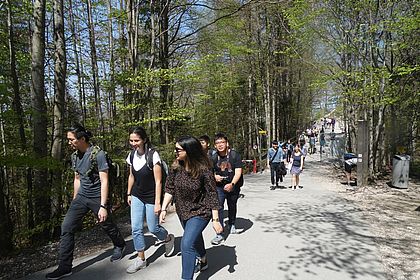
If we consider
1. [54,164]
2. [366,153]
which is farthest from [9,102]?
[366,153]

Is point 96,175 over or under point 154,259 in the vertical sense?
over

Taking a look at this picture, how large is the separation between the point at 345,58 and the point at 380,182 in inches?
234

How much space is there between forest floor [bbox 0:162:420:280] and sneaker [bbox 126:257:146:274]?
1155mm

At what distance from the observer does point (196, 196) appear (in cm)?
339

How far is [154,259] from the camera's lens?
14.4ft

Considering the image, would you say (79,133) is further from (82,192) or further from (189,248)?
(189,248)

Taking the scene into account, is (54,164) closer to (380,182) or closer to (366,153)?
(366,153)

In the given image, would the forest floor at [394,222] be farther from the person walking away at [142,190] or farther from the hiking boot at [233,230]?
the person walking away at [142,190]

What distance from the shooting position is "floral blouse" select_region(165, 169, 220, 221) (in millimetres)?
3363

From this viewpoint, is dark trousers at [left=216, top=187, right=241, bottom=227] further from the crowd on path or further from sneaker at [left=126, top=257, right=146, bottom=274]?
sneaker at [left=126, top=257, right=146, bottom=274]

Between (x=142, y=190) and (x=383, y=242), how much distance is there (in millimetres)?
4232

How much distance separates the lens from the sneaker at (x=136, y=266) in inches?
156

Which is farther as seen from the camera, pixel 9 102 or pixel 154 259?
pixel 9 102

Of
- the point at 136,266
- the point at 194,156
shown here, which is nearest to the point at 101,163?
the point at 194,156
